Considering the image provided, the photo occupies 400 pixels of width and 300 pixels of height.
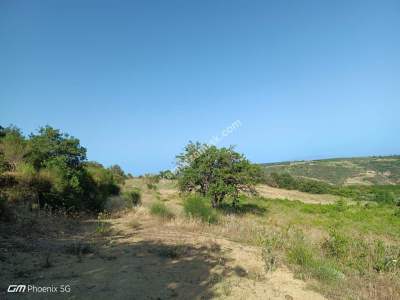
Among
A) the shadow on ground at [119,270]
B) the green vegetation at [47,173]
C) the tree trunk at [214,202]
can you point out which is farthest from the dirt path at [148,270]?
the tree trunk at [214,202]

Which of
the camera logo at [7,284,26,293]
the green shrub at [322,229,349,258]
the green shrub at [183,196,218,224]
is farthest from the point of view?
the green shrub at [183,196,218,224]

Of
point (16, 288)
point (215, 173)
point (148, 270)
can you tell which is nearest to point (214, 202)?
point (215, 173)

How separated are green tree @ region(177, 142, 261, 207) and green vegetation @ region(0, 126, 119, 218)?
5.70 m

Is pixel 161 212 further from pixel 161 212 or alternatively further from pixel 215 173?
pixel 215 173

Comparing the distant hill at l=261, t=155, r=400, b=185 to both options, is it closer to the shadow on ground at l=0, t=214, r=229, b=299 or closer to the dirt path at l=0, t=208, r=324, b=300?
the dirt path at l=0, t=208, r=324, b=300

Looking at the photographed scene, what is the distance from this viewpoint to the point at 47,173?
41.5 feet

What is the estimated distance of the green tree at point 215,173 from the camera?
62.6 ft

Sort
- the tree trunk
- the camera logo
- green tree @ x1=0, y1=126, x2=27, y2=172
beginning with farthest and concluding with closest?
the tree trunk → green tree @ x1=0, y1=126, x2=27, y2=172 → the camera logo

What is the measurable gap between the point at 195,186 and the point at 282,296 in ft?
50.2

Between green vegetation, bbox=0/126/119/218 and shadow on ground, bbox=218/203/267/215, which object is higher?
green vegetation, bbox=0/126/119/218

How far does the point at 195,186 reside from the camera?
1998 centimetres

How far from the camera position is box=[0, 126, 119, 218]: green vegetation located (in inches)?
454

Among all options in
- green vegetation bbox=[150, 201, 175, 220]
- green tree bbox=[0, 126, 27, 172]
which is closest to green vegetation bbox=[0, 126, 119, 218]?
green tree bbox=[0, 126, 27, 172]

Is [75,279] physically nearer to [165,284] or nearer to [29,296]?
[29,296]
